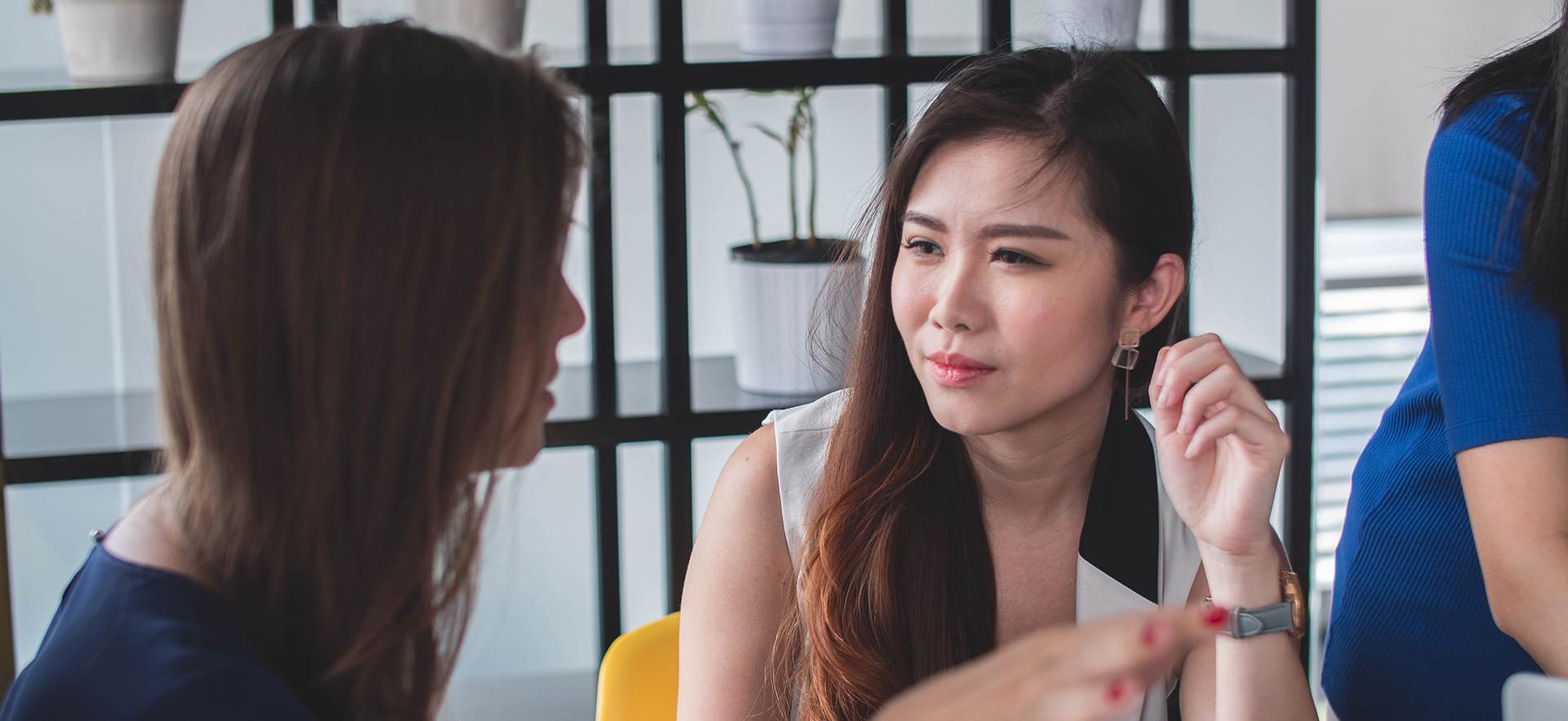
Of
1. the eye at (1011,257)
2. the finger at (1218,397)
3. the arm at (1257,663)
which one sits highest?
the eye at (1011,257)

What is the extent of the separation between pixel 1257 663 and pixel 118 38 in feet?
5.19

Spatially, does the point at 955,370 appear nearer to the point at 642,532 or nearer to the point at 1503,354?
the point at 1503,354

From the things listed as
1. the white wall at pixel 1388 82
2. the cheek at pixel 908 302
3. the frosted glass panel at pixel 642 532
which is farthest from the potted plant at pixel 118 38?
the white wall at pixel 1388 82

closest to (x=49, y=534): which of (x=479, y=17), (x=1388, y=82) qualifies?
(x=479, y=17)

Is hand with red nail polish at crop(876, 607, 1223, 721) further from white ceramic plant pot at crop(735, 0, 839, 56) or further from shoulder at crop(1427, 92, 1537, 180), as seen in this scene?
white ceramic plant pot at crop(735, 0, 839, 56)

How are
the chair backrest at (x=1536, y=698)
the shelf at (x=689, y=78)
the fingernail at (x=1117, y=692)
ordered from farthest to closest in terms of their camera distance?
the shelf at (x=689, y=78) < the chair backrest at (x=1536, y=698) < the fingernail at (x=1117, y=692)

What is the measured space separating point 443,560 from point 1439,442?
94 centimetres

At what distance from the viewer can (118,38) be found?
1890mm

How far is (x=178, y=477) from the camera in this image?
0.84m

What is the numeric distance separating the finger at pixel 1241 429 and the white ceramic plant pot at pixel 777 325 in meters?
0.75

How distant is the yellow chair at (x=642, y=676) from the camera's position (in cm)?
145

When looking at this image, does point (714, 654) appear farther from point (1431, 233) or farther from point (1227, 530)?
point (1431, 233)

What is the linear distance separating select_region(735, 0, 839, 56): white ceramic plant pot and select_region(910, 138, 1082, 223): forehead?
73 centimetres

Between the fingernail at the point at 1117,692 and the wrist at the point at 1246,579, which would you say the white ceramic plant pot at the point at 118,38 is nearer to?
the wrist at the point at 1246,579
